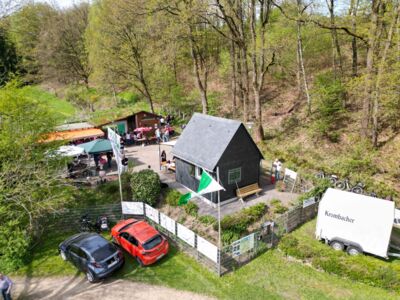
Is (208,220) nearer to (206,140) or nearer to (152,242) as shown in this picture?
(152,242)

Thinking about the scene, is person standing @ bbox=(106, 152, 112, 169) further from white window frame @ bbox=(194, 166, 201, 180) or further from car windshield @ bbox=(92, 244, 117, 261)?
car windshield @ bbox=(92, 244, 117, 261)

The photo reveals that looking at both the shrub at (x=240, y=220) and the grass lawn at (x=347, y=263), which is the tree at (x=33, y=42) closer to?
the shrub at (x=240, y=220)

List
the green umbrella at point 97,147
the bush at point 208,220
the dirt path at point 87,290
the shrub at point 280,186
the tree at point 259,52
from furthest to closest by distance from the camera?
the tree at point 259,52 → the green umbrella at point 97,147 → the shrub at point 280,186 → the bush at point 208,220 → the dirt path at point 87,290

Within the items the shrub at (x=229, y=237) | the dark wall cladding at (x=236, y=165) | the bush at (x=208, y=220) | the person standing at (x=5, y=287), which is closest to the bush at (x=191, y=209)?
the bush at (x=208, y=220)

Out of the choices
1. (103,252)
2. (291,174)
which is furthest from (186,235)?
(291,174)

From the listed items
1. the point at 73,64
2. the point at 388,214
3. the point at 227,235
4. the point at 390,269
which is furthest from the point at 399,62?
the point at 73,64

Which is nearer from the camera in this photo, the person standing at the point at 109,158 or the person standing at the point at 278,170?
the person standing at the point at 278,170
